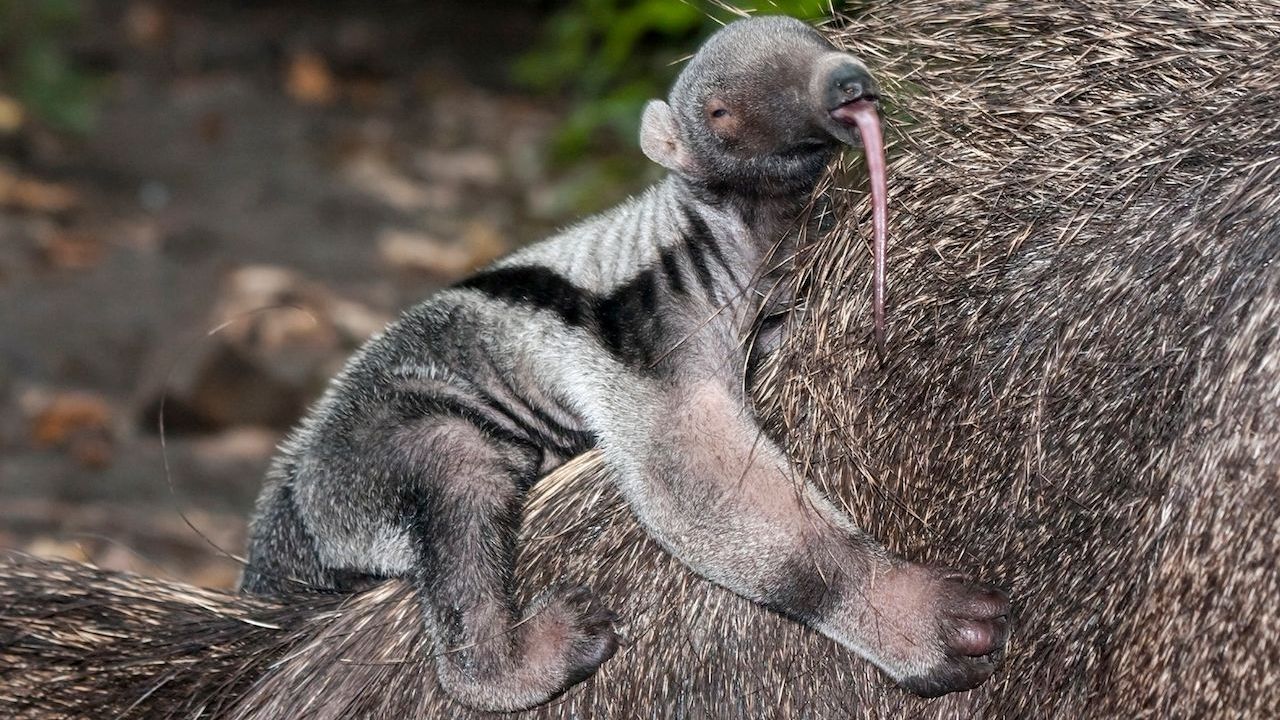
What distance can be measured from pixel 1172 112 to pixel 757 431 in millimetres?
952

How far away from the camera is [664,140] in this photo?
9.12ft

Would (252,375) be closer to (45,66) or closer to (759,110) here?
(45,66)

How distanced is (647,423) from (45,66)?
25.4 feet

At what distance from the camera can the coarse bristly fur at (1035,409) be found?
8.04ft

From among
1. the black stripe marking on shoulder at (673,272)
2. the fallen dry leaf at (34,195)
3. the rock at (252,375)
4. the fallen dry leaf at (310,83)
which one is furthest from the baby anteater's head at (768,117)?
the fallen dry leaf at (310,83)

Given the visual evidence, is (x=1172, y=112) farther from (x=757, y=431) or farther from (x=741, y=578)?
(x=741, y=578)

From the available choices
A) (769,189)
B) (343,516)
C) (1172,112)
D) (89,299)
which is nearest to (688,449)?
(769,189)

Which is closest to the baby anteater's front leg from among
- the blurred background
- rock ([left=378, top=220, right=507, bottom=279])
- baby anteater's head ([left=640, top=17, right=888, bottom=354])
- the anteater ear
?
baby anteater's head ([left=640, top=17, right=888, bottom=354])

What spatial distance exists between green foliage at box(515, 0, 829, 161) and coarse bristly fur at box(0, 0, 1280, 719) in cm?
301

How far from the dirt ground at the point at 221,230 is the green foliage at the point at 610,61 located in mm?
486

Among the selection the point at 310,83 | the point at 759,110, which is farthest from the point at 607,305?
the point at 310,83

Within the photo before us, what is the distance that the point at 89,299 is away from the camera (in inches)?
296

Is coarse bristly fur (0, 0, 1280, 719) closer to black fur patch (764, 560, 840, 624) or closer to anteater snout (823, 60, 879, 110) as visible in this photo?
black fur patch (764, 560, 840, 624)

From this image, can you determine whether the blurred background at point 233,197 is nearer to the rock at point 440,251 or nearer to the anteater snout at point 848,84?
the rock at point 440,251
